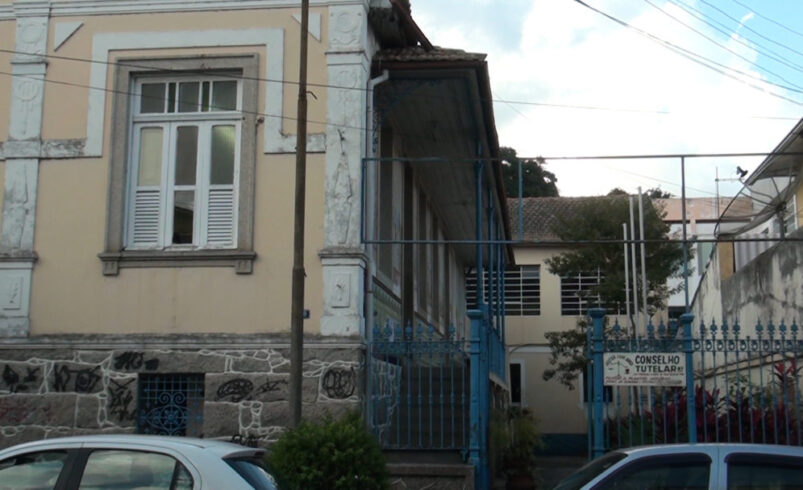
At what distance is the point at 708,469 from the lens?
6391mm

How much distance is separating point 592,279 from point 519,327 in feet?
9.87

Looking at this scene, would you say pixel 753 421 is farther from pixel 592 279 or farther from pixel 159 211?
pixel 592 279

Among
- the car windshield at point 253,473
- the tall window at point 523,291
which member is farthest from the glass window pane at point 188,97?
the tall window at point 523,291

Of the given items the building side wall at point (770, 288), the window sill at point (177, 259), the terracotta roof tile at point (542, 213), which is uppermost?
the terracotta roof tile at point (542, 213)

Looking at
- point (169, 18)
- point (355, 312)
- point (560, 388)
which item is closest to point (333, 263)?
point (355, 312)

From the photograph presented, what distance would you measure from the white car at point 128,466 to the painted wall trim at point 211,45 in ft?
20.0

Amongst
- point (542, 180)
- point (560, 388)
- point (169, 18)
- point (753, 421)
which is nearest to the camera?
point (753, 421)

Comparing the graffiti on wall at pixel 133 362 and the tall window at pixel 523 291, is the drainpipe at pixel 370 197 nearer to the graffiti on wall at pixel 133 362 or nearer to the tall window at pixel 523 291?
the graffiti on wall at pixel 133 362

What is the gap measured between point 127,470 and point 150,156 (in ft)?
23.0

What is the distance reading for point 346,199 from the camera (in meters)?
11.5

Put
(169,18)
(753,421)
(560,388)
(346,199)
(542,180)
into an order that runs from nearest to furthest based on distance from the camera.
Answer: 1. (753,421)
2. (346,199)
3. (169,18)
4. (560,388)
5. (542,180)

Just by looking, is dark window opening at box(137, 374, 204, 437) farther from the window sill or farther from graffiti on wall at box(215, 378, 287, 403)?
the window sill

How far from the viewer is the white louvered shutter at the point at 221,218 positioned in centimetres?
1195

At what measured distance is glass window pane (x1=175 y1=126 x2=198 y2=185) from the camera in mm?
12305
